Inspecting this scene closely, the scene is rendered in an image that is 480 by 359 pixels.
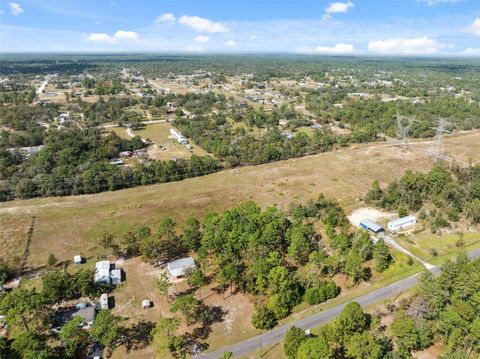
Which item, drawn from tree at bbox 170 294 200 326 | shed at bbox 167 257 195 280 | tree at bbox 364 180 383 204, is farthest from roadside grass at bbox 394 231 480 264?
tree at bbox 170 294 200 326

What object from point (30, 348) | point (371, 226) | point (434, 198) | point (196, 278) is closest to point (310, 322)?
point (196, 278)

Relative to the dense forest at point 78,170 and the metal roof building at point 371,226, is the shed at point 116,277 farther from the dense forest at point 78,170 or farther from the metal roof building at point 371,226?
the metal roof building at point 371,226

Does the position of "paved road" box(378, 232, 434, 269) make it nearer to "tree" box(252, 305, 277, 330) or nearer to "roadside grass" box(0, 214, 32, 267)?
"tree" box(252, 305, 277, 330)

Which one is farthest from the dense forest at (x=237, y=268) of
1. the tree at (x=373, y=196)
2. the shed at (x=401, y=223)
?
the tree at (x=373, y=196)

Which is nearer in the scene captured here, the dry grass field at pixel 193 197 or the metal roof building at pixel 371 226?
the metal roof building at pixel 371 226

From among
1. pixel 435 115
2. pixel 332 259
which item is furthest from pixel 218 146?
pixel 435 115

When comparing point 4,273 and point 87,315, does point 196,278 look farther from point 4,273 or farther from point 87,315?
point 4,273
